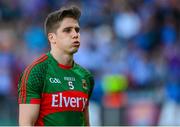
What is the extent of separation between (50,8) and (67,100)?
11.1 meters

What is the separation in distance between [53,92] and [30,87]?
255mm

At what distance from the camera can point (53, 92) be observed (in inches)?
246

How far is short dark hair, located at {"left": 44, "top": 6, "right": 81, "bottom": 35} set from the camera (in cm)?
630

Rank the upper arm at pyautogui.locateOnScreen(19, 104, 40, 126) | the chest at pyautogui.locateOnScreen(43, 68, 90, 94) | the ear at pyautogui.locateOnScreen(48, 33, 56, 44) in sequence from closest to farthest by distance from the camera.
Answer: the upper arm at pyautogui.locateOnScreen(19, 104, 40, 126)
the chest at pyautogui.locateOnScreen(43, 68, 90, 94)
the ear at pyautogui.locateOnScreen(48, 33, 56, 44)

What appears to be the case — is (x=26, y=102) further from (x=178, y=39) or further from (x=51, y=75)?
(x=178, y=39)

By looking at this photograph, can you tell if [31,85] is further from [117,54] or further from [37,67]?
[117,54]

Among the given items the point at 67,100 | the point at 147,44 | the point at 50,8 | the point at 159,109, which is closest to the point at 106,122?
the point at 159,109

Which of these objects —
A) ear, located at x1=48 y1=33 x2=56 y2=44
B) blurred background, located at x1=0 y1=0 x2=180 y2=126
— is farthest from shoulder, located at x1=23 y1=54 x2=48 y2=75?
blurred background, located at x1=0 y1=0 x2=180 y2=126

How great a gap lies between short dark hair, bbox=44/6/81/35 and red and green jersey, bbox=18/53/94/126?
10.5 inches

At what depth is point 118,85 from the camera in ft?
46.1

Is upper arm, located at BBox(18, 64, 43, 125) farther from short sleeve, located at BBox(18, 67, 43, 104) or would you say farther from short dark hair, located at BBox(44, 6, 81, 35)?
short dark hair, located at BBox(44, 6, 81, 35)

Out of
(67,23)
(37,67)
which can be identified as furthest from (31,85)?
(67,23)

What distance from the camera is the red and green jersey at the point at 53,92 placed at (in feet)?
20.0

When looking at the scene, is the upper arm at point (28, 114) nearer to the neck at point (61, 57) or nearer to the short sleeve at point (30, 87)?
the short sleeve at point (30, 87)
